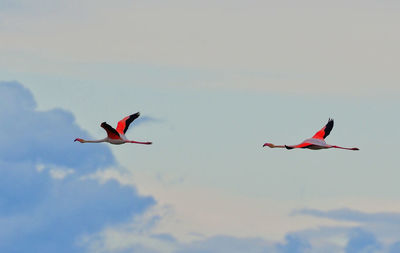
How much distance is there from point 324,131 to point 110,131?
2532 cm

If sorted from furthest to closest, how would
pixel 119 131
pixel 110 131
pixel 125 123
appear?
1. pixel 125 123
2. pixel 119 131
3. pixel 110 131

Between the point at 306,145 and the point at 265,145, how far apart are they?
450cm

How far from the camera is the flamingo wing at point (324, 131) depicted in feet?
438

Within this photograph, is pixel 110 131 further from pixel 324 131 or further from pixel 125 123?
pixel 324 131

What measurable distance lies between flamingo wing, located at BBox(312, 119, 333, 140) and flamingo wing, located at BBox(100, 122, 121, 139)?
22.7 meters

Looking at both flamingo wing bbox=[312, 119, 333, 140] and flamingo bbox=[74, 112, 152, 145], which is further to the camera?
flamingo wing bbox=[312, 119, 333, 140]

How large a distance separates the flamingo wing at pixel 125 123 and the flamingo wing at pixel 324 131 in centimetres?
2151

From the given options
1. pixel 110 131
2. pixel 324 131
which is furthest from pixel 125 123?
pixel 324 131

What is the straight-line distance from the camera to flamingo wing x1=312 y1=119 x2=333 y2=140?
5260 inches

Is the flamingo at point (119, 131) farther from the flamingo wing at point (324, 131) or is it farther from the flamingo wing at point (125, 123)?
the flamingo wing at point (324, 131)

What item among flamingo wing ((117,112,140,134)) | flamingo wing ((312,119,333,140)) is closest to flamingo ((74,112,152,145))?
flamingo wing ((117,112,140,134))

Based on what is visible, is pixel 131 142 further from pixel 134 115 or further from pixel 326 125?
pixel 326 125

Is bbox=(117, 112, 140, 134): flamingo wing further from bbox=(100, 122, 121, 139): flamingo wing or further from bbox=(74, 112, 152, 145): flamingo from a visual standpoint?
bbox=(100, 122, 121, 139): flamingo wing

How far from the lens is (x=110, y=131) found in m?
128
